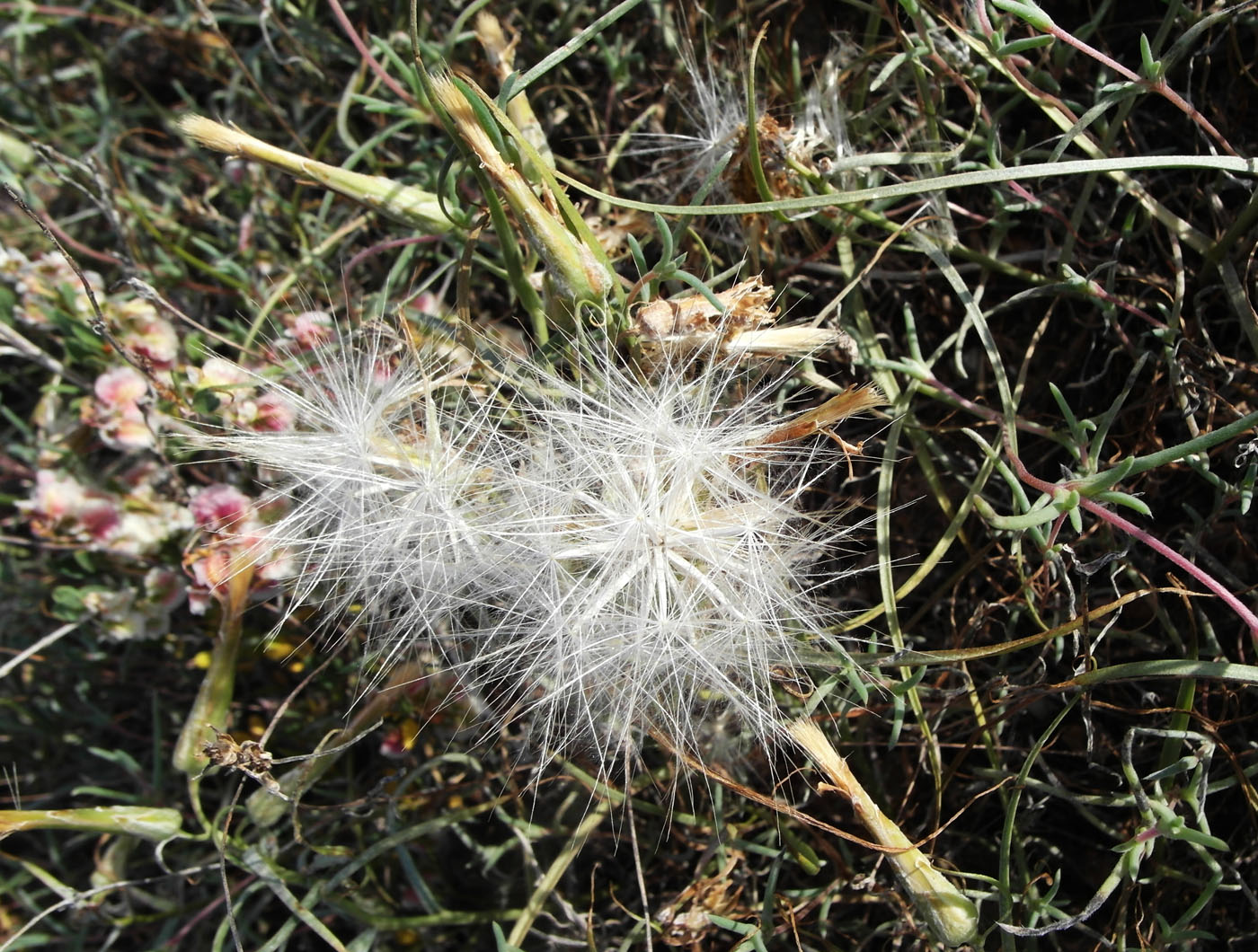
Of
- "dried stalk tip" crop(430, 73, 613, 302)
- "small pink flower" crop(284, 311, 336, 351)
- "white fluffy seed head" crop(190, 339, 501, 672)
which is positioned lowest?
"white fluffy seed head" crop(190, 339, 501, 672)

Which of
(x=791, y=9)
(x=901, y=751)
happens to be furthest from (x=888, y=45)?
(x=901, y=751)

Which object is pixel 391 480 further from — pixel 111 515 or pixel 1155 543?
pixel 1155 543

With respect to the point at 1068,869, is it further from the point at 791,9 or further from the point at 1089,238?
the point at 791,9

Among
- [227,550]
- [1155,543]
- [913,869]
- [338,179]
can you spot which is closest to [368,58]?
[338,179]

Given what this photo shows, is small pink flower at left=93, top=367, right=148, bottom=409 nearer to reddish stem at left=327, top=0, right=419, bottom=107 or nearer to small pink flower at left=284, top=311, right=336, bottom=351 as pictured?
small pink flower at left=284, top=311, right=336, bottom=351

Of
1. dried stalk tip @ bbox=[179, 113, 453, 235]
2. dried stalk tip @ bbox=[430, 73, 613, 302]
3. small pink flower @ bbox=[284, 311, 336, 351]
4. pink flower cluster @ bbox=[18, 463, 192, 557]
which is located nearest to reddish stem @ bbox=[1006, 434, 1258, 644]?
dried stalk tip @ bbox=[430, 73, 613, 302]

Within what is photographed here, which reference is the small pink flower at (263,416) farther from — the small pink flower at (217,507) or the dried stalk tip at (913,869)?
the dried stalk tip at (913,869)
